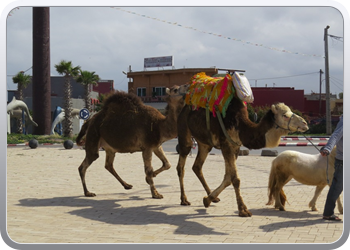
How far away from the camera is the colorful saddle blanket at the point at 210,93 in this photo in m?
7.54

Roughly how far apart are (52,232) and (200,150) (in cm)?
335

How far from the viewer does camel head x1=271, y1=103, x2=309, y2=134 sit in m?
6.68

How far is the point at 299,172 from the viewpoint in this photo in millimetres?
7680

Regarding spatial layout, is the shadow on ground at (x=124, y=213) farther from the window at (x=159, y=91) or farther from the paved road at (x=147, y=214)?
the window at (x=159, y=91)

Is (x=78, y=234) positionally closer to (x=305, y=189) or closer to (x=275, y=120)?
(x=275, y=120)

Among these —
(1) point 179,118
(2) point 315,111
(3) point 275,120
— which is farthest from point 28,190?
(2) point 315,111

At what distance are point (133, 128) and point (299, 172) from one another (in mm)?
3322

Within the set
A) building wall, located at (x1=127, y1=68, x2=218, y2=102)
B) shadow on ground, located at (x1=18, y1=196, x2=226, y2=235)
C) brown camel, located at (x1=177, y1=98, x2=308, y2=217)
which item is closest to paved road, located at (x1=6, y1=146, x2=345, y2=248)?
shadow on ground, located at (x1=18, y1=196, x2=226, y2=235)

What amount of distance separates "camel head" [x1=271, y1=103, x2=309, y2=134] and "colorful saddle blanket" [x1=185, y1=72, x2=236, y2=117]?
87cm

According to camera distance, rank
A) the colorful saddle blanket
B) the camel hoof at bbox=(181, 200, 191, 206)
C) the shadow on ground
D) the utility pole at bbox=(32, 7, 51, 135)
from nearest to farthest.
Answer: the shadow on ground → the colorful saddle blanket → the camel hoof at bbox=(181, 200, 191, 206) → the utility pole at bbox=(32, 7, 51, 135)

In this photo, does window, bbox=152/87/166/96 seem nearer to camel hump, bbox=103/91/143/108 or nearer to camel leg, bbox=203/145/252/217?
camel hump, bbox=103/91/143/108

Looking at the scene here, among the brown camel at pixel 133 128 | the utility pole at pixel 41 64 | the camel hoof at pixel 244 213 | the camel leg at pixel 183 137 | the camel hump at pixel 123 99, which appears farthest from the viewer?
the utility pole at pixel 41 64

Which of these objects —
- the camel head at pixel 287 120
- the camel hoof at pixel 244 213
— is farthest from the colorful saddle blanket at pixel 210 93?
the camel hoof at pixel 244 213

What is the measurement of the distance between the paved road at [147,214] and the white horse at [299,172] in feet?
1.01
